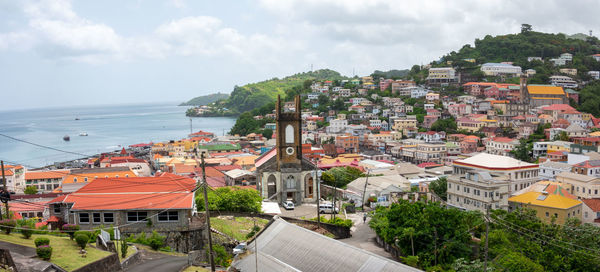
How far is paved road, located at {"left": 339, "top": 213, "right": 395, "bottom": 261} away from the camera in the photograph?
20656 mm

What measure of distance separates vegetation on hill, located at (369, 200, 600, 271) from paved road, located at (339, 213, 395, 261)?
68 cm

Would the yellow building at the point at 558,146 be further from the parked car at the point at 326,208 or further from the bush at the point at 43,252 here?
the bush at the point at 43,252

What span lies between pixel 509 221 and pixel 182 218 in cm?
1423

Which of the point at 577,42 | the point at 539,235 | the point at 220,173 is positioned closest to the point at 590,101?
the point at 577,42

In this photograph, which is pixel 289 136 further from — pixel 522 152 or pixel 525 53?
pixel 525 53

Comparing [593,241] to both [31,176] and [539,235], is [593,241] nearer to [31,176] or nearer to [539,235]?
[539,235]

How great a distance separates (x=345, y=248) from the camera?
13414 millimetres

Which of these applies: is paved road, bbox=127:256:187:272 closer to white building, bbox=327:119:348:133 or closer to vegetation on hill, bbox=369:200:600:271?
vegetation on hill, bbox=369:200:600:271

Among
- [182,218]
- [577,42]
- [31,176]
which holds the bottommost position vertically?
[31,176]

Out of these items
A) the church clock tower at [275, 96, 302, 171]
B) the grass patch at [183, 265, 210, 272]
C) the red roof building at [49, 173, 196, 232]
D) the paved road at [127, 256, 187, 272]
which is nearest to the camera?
the grass patch at [183, 265, 210, 272]

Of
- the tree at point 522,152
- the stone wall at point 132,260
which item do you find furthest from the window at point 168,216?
the tree at point 522,152

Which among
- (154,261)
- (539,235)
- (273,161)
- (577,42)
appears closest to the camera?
(154,261)

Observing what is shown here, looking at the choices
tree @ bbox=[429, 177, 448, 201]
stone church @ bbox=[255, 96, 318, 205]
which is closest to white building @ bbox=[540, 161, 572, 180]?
tree @ bbox=[429, 177, 448, 201]

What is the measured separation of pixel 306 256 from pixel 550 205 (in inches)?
953
